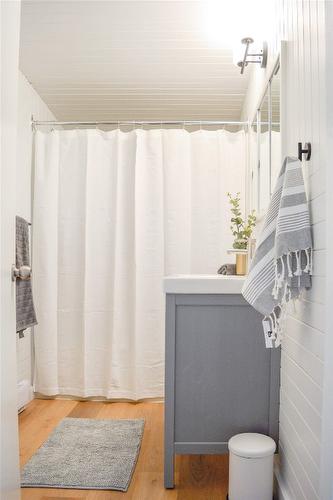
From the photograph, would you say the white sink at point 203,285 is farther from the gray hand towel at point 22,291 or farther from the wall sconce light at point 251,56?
the wall sconce light at point 251,56

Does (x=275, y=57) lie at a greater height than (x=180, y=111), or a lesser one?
lesser

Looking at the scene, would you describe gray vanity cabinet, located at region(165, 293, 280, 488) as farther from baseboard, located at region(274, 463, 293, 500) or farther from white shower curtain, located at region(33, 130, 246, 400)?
white shower curtain, located at region(33, 130, 246, 400)

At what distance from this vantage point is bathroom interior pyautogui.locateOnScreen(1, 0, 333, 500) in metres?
1.31

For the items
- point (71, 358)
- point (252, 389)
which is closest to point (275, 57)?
point (252, 389)

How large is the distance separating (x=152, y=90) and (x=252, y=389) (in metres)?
2.18

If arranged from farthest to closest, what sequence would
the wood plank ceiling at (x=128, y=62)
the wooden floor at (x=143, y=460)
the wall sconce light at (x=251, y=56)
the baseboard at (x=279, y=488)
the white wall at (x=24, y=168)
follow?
1. the white wall at (x=24, y=168)
2. the wood plank ceiling at (x=128, y=62)
3. the wall sconce light at (x=251, y=56)
4. the wooden floor at (x=143, y=460)
5. the baseboard at (x=279, y=488)

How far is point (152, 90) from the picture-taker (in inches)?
125

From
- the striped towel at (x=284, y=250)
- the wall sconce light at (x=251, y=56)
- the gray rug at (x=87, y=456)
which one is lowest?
the gray rug at (x=87, y=456)

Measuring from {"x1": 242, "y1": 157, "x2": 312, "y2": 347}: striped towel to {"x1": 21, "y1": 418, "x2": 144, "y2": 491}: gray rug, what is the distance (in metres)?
0.99

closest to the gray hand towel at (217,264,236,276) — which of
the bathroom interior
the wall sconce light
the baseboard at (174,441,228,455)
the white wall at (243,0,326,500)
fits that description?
the bathroom interior

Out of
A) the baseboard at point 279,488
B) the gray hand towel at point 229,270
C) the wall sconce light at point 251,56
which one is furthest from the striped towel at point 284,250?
the wall sconce light at point 251,56

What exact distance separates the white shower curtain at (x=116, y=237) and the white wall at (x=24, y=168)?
0.22 feet

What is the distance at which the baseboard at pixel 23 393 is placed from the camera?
105 inches

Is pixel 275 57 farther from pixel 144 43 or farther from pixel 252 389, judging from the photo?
pixel 252 389
